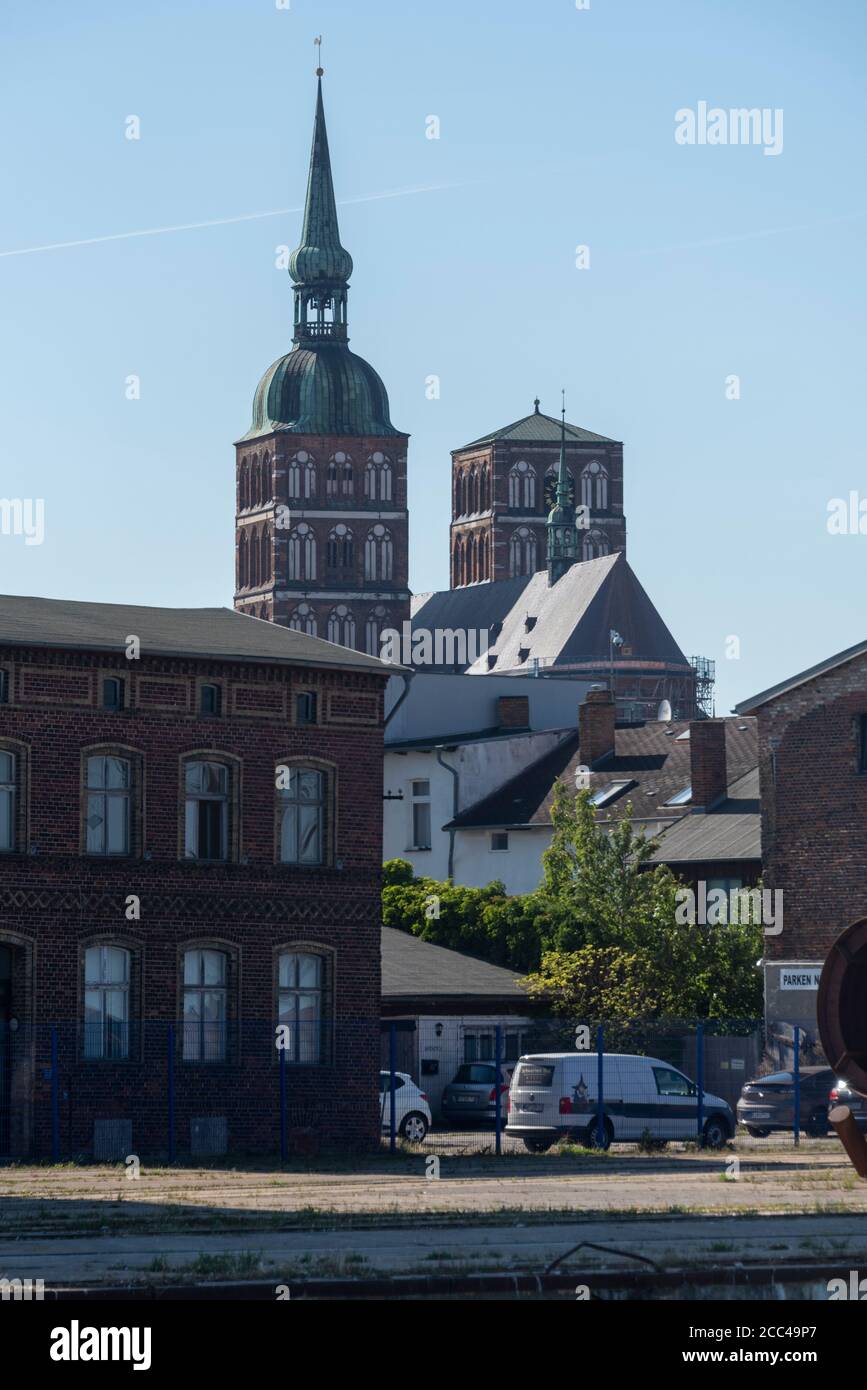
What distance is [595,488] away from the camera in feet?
623

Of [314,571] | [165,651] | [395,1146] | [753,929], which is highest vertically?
[314,571]

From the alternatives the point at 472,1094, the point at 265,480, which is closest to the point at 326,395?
the point at 265,480

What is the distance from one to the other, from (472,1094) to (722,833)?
17.4m

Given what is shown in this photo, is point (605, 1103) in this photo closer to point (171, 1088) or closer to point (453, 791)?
point (171, 1088)

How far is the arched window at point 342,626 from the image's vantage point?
172 m

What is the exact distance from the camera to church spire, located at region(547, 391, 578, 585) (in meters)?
176

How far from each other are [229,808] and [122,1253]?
21.1 metres

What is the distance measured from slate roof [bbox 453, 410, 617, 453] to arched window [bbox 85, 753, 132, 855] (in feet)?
505

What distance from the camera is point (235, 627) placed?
147 feet

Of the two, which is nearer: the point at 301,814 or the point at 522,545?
the point at 301,814

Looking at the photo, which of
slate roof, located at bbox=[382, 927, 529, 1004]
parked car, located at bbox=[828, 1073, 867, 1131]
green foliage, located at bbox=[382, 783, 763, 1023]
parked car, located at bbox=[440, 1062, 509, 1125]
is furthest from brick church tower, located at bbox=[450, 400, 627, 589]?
parked car, located at bbox=[828, 1073, 867, 1131]

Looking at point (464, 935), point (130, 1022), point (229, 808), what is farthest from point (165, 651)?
point (464, 935)

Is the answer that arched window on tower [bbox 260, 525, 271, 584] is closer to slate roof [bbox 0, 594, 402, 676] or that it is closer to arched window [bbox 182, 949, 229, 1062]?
slate roof [bbox 0, 594, 402, 676]
